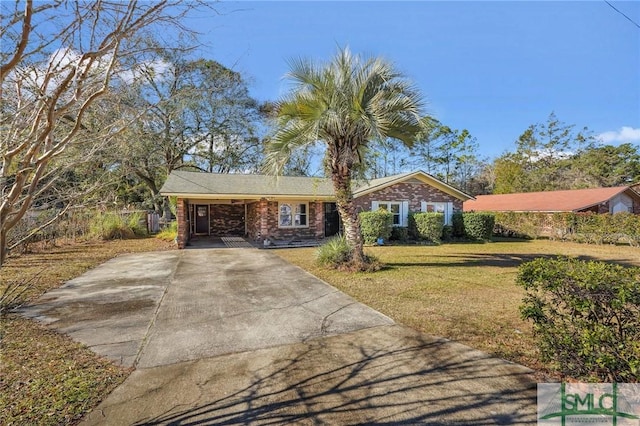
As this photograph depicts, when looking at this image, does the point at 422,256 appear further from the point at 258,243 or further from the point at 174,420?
the point at 174,420

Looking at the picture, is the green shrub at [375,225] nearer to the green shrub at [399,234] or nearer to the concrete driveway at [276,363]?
the green shrub at [399,234]

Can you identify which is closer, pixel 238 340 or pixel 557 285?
pixel 557 285

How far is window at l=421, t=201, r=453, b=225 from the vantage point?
1912cm

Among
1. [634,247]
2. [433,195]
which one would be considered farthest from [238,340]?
[634,247]

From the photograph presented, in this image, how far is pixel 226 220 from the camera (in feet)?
70.3

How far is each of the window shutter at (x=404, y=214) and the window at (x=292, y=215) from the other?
18.1ft

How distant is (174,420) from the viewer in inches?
110

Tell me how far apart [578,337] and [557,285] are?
54 centimetres

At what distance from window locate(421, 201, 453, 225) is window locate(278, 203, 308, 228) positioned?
7211 mm

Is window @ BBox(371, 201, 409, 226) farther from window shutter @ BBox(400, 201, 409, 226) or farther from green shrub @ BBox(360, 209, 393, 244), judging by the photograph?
green shrub @ BBox(360, 209, 393, 244)

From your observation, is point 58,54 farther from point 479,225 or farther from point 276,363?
point 479,225

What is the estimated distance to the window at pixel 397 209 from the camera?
18.0 metres
